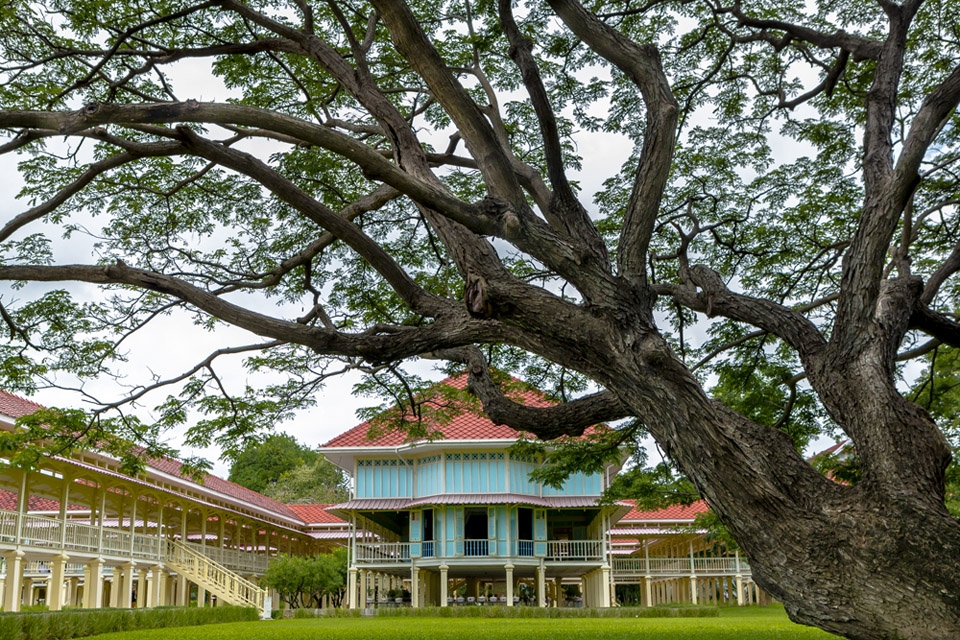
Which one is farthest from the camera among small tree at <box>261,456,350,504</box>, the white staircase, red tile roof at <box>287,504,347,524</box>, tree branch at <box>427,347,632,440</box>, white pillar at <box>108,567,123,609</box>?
small tree at <box>261,456,350,504</box>

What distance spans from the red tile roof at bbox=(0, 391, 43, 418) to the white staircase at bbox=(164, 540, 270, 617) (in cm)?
858

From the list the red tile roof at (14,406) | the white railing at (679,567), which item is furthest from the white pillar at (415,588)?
the red tile roof at (14,406)

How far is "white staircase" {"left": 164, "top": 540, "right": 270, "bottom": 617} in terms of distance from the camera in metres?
27.0

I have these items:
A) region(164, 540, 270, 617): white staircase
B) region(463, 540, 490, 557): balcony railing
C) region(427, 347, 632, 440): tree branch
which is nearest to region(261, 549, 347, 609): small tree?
region(164, 540, 270, 617): white staircase

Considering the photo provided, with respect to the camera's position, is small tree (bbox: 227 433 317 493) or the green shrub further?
small tree (bbox: 227 433 317 493)

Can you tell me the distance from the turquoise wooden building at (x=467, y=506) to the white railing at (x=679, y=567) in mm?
4786

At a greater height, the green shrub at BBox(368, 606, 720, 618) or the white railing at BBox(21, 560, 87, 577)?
the white railing at BBox(21, 560, 87, 577)

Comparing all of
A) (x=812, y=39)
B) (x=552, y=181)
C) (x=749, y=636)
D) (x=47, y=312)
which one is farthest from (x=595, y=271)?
(x=749, y=636)

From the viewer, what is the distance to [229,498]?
30.5 metres

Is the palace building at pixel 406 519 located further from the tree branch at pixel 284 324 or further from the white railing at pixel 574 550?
the tree branch at pixel 284 324

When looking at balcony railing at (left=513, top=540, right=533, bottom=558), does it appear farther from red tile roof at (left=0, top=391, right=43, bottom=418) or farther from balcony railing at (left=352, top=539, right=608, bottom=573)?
red tile roof at (left=0, top=391, right=43, bottom=418)

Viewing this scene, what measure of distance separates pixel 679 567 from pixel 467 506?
41.2 feet

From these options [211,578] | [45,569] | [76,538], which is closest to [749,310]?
[76,538]

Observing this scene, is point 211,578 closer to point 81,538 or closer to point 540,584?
point 81,538
